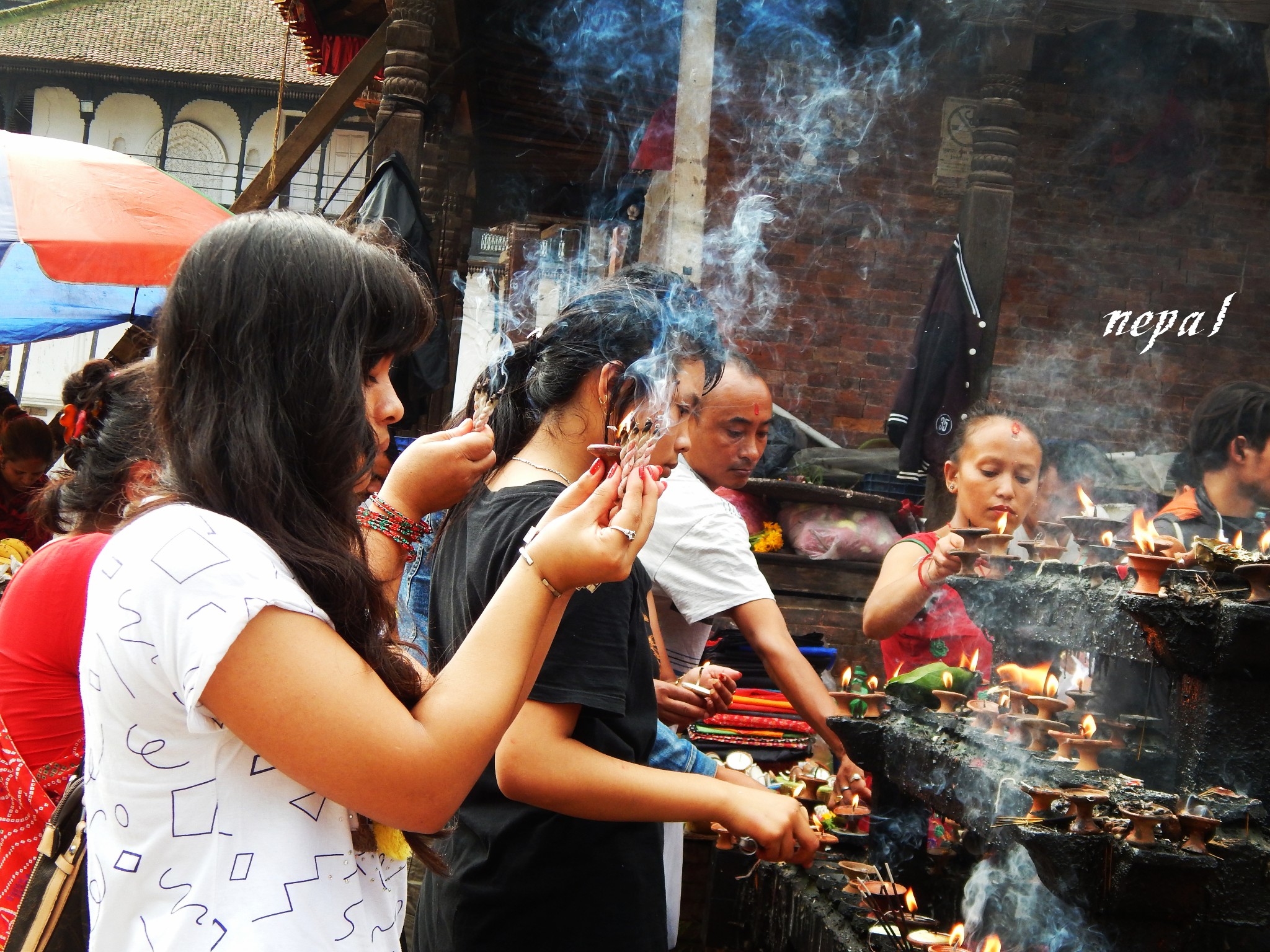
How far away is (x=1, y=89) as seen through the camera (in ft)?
82.9

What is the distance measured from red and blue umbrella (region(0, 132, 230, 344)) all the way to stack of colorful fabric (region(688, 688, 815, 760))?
272cm

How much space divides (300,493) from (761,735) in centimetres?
327

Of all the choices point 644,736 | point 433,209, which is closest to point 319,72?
point 433,209

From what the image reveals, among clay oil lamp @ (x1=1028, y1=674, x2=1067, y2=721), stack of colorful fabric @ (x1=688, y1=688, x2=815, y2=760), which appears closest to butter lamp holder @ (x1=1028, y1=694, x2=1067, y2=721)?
clay oil lamp @ (x1=1028, y1=674, x2=1067, y2=721)

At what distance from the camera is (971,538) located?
114 inches

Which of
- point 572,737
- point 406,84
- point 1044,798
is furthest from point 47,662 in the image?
point 406,84

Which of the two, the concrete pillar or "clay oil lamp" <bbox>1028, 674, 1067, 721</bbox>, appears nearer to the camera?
"clay oil lamp" <bbox>1028, 674, 1067, 721</bbox>

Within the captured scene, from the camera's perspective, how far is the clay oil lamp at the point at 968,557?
2893 millimetres

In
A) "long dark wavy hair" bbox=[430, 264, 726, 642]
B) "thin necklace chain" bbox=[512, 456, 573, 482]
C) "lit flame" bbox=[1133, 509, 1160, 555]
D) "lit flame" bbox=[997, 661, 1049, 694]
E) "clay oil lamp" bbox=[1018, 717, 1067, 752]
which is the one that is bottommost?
"lit flame" bbox=[997, 661, 1049, 694]

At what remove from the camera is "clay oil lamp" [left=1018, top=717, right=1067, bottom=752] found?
7.67ft

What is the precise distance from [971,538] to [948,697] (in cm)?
43

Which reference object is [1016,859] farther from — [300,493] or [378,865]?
[300,493]

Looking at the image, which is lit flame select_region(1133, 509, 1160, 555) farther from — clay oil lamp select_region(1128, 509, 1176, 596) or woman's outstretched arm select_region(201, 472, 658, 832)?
woman's outstretched arm select_region(201, 472, 658, 832)

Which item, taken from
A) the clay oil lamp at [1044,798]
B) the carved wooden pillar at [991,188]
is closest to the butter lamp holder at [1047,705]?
the clay oil lamp at [1044,798]
